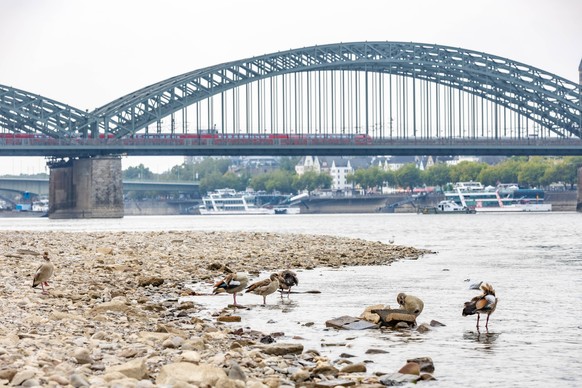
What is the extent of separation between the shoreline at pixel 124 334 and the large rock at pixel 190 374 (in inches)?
0.6

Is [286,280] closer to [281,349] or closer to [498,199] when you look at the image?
[281,349]

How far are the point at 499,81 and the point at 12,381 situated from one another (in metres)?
136

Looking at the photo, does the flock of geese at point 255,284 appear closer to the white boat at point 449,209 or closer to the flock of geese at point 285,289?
the flock of geese at point 285,289

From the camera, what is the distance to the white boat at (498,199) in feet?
612

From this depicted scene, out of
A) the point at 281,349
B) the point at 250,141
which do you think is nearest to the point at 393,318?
the point at 281,349

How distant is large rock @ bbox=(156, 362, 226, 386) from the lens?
13.0 metres

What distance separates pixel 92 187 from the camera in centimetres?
12900

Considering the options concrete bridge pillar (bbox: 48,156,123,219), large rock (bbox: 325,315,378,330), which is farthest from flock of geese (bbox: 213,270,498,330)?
concrete bridge pillar (bbox: 48,156,123,219)

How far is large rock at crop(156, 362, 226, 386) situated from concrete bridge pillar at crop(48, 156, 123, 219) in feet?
384

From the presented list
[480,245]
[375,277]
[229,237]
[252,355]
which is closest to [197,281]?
[375,277]

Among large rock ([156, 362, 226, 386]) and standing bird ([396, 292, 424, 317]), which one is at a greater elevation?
large rock ([156, 362, 226, 386])

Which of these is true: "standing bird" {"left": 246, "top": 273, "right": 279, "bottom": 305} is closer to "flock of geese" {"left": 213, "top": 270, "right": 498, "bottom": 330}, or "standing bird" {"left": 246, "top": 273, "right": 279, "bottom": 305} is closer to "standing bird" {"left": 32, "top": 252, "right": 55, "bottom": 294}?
"flock of geese" {"left": 213, "top": 270, "right": 498, "bottom": 330}

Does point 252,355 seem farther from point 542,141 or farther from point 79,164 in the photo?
point 542,141

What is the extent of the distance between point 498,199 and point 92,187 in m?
83.3
